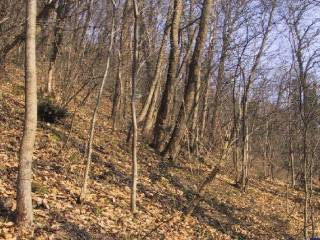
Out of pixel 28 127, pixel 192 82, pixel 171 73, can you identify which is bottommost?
pixel 28 127

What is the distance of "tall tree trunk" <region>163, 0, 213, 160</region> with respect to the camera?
46.8 ft

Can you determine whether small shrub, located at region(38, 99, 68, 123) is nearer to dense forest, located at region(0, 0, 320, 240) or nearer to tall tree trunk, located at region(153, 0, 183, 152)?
dense forest, located at region(0, 0, 320, 240)

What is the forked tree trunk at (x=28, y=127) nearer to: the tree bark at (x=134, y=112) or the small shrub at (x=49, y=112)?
the tree bark at (x=134, y=112)

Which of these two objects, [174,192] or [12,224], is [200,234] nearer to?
[174,192]

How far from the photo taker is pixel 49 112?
1330 centimetres

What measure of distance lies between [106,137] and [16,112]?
9.98 feet

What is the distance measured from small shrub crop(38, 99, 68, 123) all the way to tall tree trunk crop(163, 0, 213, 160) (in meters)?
3.24

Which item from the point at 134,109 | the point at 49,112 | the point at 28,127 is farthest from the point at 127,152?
the point at 28,127

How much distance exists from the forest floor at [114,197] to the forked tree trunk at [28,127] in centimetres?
24

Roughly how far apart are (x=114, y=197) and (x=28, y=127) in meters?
3.66

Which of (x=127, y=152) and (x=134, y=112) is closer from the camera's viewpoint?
(x=134, y=112)

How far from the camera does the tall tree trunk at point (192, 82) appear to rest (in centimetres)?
1425

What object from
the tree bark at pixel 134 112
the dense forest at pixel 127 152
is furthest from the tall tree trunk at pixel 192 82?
the tree bark at pixel 134 112

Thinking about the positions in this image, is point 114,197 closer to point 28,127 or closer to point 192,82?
point 28,127
